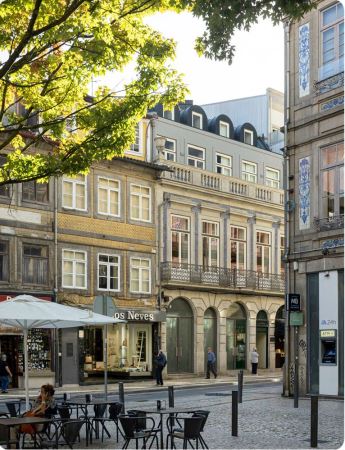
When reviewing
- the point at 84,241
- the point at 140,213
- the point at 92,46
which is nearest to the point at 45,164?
the point at 92,46

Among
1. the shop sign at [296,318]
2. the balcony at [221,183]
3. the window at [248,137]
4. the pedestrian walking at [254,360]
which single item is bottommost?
the pedestrian walking at [254,360]

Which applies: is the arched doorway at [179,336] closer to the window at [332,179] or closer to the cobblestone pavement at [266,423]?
the cobblestone pavement at [266,423]

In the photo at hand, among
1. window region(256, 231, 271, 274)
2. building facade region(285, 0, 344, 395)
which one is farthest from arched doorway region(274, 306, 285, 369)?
building facade region(285, 0, 344, 395)

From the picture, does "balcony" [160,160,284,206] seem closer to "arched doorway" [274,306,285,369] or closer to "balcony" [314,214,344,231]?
"arched doorway" [274,306,285,369]

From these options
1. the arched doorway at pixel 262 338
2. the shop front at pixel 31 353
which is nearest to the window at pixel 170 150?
the arched doorway at pixel 262 338

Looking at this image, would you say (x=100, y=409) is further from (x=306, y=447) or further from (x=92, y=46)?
(x=92, y=46)

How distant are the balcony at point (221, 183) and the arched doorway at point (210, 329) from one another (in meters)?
6.21

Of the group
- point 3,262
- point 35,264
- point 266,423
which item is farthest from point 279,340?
point 266,423

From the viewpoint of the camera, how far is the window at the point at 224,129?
147 ft

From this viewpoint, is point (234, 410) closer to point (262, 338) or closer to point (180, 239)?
point (180, 239)

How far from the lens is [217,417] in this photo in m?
18.1

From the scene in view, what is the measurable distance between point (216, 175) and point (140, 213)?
19.0ft

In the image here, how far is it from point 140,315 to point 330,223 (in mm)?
16651

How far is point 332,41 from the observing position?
872 inches
